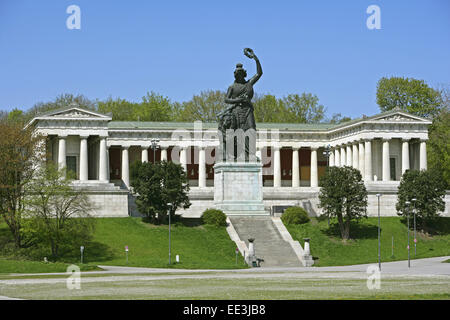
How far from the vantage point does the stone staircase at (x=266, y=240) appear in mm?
62594

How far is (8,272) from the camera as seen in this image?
51062mm

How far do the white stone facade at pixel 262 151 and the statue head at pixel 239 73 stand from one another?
2327 cm

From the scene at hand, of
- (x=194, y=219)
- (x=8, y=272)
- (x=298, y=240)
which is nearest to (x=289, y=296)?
(x=8, y=272)

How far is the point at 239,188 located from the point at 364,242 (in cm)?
1282

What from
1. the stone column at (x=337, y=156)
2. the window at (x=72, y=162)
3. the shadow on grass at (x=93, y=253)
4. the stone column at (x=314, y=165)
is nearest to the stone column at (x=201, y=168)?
the stone column at (x=314, y=165)

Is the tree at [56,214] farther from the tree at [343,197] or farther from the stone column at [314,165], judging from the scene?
the stone column at [314,165]

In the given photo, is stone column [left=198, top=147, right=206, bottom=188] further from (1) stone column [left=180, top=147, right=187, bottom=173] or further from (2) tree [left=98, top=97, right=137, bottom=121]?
(2) tree [left=98, top=97, right=137, bottom=121]

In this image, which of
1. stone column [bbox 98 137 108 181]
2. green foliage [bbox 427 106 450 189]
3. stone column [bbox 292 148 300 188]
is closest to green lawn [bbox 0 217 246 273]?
stone column [bbox 98 137 108 181]

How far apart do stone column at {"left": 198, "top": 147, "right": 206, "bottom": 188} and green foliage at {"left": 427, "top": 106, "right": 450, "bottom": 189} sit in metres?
30.0

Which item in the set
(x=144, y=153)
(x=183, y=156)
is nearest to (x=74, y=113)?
(x=144, y=153)

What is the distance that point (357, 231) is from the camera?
7931cm

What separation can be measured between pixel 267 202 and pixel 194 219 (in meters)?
25.5

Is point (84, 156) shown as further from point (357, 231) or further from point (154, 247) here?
point (357, 231)
